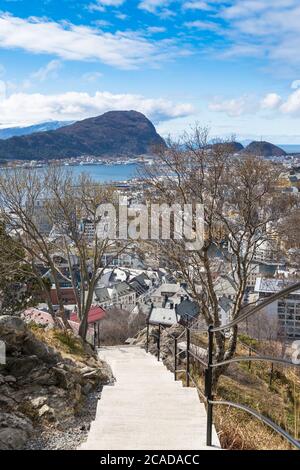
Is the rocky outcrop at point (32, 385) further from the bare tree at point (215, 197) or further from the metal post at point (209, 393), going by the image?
the bare tree at point (215, 197)

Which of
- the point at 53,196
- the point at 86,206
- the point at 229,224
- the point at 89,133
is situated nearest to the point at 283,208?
the point at 229,224

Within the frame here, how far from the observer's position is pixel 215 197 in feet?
34.8

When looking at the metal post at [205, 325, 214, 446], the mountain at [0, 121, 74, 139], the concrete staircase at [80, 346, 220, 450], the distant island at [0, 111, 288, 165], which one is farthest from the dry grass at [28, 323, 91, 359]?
the mountain at [0, 121, 74, 139]

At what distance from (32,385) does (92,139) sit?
9015 cm

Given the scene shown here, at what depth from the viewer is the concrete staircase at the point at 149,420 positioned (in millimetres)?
3367

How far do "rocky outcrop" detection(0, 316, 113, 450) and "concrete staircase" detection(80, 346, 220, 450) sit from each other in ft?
2.15

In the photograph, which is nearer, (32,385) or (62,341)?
(32,385)

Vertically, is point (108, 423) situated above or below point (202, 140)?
below

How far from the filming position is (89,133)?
320 ft

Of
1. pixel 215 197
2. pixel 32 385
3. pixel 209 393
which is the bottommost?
pixel 32 385

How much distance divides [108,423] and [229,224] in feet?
26.1

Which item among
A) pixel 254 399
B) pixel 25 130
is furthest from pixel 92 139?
pixel 254 399
